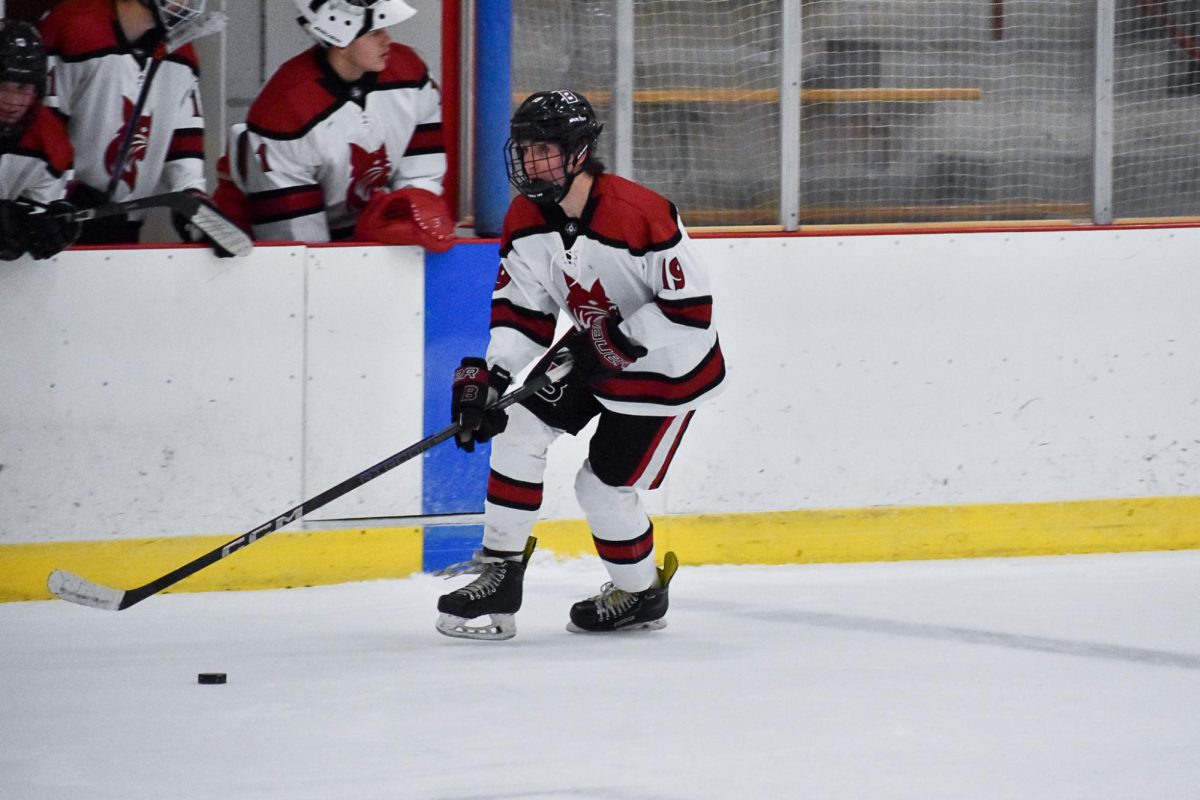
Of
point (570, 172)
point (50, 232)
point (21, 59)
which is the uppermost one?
point (21, 59)

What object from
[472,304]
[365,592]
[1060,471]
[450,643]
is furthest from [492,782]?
[1060,471]

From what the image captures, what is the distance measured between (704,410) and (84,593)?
1525mm

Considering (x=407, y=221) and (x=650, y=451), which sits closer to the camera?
(x=650, y=451)

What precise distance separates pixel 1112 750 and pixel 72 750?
61.3 inches

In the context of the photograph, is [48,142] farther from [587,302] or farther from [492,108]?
[587,302]

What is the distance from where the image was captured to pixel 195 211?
3604 millimetres

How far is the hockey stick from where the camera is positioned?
358cm

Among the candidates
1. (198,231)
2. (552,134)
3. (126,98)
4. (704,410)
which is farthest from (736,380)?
(126,98)

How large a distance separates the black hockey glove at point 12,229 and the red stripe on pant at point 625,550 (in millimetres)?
1255

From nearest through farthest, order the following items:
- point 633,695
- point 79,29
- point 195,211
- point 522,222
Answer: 1. point 633,695
2. point 522,222
3. point 195,211
4. point 79,29

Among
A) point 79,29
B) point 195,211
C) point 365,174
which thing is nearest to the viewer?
point 195,211

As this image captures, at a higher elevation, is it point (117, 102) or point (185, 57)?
point (185, 57)

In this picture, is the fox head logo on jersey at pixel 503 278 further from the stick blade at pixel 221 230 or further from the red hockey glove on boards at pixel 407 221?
the stick blade at pixel 221 230

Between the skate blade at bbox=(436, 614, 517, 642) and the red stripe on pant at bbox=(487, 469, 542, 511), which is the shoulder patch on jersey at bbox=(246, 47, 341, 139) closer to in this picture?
the red stripe on pant at bbox=(487, 469, 542, 511)
